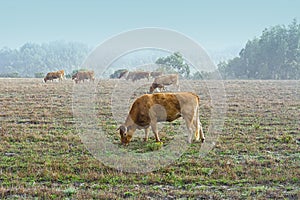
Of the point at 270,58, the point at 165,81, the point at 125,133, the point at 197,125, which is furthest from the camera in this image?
the point at 270,58

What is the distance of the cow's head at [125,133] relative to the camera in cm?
1079

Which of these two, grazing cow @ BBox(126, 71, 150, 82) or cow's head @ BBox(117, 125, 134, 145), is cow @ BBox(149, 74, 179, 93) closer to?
grazing cow @ BBox(126, 71, 150, 82)

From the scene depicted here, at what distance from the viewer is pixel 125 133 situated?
35.6ft

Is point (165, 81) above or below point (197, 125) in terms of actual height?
above

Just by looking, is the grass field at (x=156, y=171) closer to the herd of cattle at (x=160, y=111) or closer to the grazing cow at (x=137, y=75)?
the herd of cattle at (x=160, y=111)

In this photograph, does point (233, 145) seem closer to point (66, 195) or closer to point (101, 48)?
point (101, 48)

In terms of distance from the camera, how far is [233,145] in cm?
1100

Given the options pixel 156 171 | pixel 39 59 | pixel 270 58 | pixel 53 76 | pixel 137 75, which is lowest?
pixel 156 171

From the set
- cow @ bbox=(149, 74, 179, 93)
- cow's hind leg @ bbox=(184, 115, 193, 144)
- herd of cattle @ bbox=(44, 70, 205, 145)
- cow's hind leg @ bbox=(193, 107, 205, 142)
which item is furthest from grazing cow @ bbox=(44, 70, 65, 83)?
cow's hind leg @ bbox=(184, 115, 193, 144)

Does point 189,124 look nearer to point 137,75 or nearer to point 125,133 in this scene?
point 125,133

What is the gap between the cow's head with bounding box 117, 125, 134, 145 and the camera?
425 inches

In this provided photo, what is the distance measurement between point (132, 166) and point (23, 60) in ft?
467

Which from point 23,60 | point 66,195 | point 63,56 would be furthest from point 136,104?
point 23,60

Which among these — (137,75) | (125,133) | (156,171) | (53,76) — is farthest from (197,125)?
(53,76)
